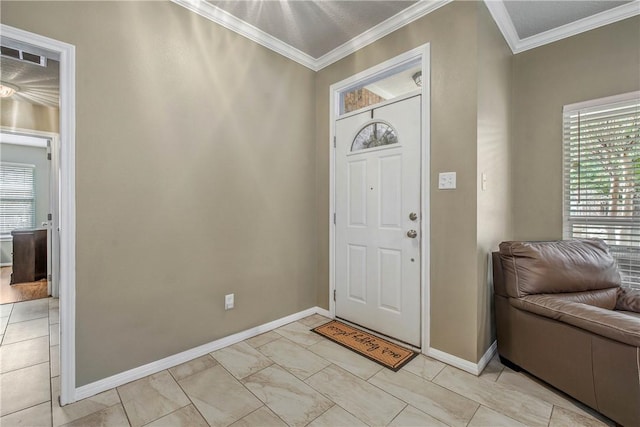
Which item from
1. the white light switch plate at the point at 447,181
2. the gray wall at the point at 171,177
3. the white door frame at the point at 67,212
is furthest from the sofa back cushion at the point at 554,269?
the white door frame at the point at 67,212

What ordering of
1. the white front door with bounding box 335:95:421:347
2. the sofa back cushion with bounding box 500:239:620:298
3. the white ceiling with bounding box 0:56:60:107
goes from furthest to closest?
the white ceiling with bounding box 0:56:60:107 → the white front door with bounding box 335:95:421:347 → the sofa back cushion with bounding box 500:239:620:298

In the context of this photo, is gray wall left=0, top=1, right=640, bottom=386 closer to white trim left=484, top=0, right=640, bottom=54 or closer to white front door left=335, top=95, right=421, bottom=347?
white trim left=484, top=0, right=640, bottom=54

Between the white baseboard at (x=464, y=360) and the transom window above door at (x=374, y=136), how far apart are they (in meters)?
1.74

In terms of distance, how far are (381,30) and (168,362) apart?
3175mm

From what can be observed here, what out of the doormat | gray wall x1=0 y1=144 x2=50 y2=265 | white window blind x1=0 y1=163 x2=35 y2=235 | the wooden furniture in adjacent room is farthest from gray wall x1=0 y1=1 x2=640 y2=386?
white window blind x1=0 y1=163 x2=35 y2=235

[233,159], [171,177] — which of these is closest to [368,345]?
[233,159]

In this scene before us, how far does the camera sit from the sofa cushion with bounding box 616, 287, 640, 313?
1.98 meters

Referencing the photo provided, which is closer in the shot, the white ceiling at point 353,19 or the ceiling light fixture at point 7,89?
the white ceiling at point 353,19

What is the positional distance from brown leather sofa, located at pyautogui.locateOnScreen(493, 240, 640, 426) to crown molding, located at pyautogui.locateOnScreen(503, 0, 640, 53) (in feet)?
5.75

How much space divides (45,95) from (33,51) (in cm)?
247

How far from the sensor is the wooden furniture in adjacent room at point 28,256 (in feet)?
14.8

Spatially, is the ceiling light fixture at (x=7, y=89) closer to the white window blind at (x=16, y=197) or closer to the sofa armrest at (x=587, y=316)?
the white window blind at (x=16, y=197)

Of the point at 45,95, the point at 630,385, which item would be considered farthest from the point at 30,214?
the point at 630,385

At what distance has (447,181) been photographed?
7.02 ft
